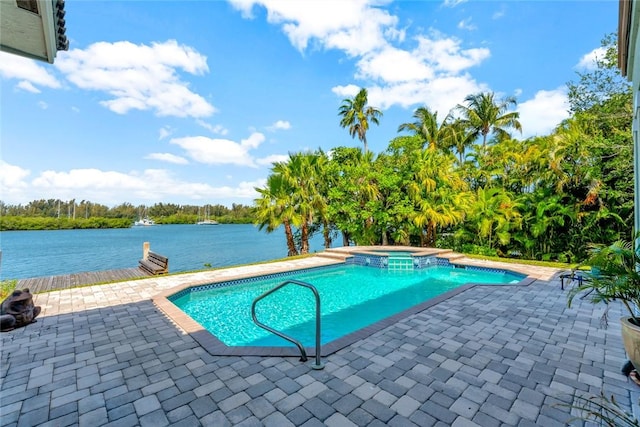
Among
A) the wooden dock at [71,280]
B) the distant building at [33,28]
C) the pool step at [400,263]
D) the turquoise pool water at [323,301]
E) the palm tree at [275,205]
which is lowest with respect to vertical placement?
the turquoise pool water at [323,301]

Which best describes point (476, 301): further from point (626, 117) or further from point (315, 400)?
point (626, 117)

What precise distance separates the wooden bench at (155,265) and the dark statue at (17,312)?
172 inches

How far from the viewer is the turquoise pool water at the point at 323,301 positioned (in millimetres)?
5703

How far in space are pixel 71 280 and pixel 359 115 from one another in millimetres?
17767

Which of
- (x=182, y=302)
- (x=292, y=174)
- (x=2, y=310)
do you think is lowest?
(x=182, y=302)

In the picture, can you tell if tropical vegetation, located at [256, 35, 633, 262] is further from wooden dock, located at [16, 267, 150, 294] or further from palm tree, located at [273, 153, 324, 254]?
wooden dock, located at [16, 267, 150, 294]

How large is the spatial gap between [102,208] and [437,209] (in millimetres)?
78431

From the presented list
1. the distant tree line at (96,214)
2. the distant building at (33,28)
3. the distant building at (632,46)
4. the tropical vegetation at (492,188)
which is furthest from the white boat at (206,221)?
the distant building at (632,46)

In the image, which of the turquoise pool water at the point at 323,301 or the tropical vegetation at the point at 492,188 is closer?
the turquoise pool water at the point at 323,301

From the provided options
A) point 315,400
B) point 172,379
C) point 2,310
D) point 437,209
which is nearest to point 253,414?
point 315,400

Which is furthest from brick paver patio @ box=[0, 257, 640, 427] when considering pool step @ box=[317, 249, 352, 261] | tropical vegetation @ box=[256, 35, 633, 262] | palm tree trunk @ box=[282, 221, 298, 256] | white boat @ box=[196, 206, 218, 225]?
white boat @ box=[196, 206, 218, 225]

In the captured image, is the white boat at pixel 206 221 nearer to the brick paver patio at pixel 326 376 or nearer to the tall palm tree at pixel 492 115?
the tall palm tree at pixel 492 115

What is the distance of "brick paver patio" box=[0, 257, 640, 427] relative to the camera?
8.39 feet

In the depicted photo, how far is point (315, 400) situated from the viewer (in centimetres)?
275
